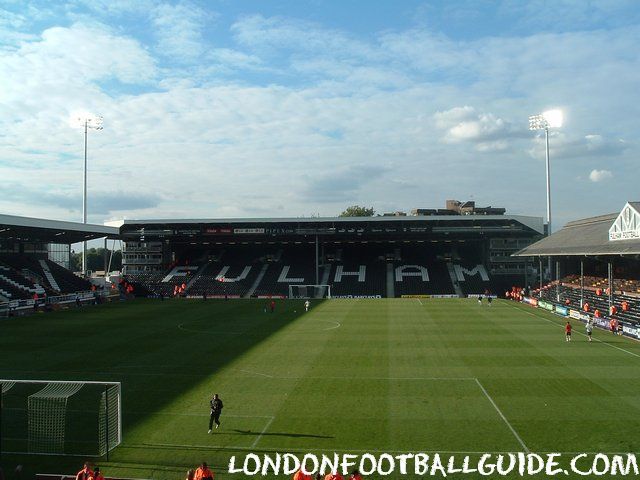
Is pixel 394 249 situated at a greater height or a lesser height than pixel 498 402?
greater

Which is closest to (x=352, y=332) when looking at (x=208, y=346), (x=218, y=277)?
(x=208, y=346)

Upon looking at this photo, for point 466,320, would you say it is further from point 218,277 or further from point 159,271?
point 159,271

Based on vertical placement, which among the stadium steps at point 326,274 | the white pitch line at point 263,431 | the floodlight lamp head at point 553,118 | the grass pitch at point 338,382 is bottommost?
the white pitch line at point 263,431

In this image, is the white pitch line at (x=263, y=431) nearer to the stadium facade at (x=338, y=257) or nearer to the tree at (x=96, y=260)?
the stadium facade at (x=338, y=257)

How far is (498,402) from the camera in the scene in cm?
1908

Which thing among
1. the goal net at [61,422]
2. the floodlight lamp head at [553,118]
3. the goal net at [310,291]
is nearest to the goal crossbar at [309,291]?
the goal net at [310,291]

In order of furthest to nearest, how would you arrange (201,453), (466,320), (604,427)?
(466,320)
(604,427)
(201,453)

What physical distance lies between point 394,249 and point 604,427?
64.4 metres

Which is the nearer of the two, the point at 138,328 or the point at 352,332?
the point at 352,332

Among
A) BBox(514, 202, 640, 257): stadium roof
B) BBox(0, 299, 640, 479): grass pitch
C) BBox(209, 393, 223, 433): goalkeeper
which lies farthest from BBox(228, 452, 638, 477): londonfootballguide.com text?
BBox(514, 202, 640, 257): stadium roof

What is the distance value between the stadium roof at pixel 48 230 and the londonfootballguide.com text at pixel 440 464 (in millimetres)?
38297

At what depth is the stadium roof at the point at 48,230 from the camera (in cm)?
4594

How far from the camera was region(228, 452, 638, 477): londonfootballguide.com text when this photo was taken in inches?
530

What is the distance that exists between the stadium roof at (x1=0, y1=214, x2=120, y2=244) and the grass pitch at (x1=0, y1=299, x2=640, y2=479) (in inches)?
346
